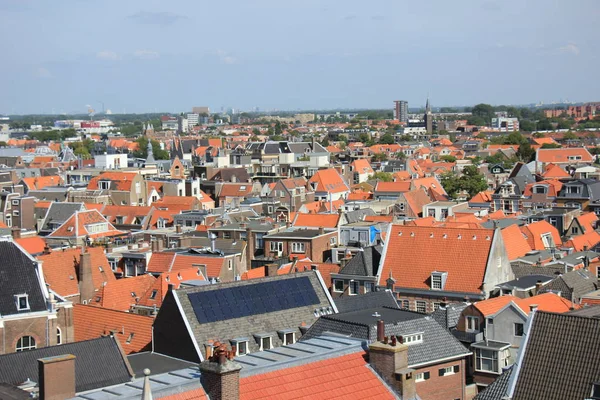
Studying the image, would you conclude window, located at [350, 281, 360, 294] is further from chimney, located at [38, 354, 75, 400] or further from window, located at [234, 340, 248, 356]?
chimney, located at [38, 354, 75, 400]

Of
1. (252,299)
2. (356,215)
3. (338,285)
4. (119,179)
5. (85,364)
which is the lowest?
(338,285)

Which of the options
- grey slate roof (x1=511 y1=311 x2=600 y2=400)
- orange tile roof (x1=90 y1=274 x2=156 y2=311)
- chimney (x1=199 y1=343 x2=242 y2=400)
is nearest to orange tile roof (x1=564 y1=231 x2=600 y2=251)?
orange tile roof (x1=90 y1=274 x2=156 y2=311)

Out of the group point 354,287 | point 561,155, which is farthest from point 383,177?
point 354,287

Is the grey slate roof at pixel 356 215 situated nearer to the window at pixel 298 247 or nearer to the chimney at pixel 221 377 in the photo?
the window at pixel 298 247

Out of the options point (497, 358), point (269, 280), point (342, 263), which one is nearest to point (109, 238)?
point (342, 263)

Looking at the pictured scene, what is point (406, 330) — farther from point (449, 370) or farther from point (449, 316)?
point (449, 316)

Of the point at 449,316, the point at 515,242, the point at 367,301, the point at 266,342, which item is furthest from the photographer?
the point at 515,242

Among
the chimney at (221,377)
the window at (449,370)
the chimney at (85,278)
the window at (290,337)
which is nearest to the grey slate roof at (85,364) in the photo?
the window at (290,337)
